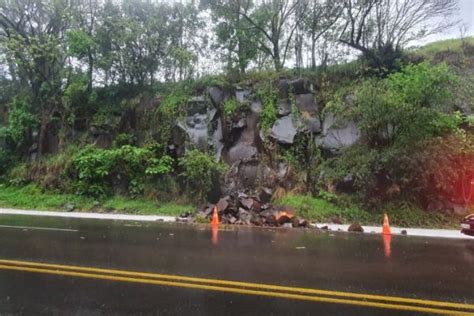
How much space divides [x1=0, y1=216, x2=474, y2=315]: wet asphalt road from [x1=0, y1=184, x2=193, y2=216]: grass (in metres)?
7.62

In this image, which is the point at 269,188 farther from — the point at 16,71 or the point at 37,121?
the point at 16,71

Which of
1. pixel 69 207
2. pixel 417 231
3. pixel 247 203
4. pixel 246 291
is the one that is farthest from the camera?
pixel 69 207

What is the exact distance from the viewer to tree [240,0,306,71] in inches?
942

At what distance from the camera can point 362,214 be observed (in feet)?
51.9

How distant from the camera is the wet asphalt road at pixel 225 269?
4672 mm

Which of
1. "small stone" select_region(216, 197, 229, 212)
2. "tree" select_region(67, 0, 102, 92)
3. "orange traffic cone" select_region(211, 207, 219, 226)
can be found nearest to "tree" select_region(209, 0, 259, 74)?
"tree" select_region(67, 0, 102, 92)

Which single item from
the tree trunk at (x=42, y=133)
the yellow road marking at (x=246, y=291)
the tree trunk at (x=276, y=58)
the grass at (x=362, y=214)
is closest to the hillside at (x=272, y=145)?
the grass at (x=362, y=214)

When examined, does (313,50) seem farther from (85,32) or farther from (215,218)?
(85,32)

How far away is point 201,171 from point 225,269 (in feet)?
40.8

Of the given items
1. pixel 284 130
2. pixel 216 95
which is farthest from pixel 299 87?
pixel 216 95

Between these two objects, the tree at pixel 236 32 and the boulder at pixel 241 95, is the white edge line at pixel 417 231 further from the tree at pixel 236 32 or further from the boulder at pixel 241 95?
the tree at pixel 236 32

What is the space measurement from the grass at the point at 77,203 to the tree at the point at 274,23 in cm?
1081

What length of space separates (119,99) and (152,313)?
2214 cm

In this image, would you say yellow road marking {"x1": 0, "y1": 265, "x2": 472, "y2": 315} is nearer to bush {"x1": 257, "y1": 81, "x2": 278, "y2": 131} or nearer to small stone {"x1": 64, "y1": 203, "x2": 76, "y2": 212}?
small stone {"x1": 64, "y1": 203, "x2": 76, "y2": 212}
